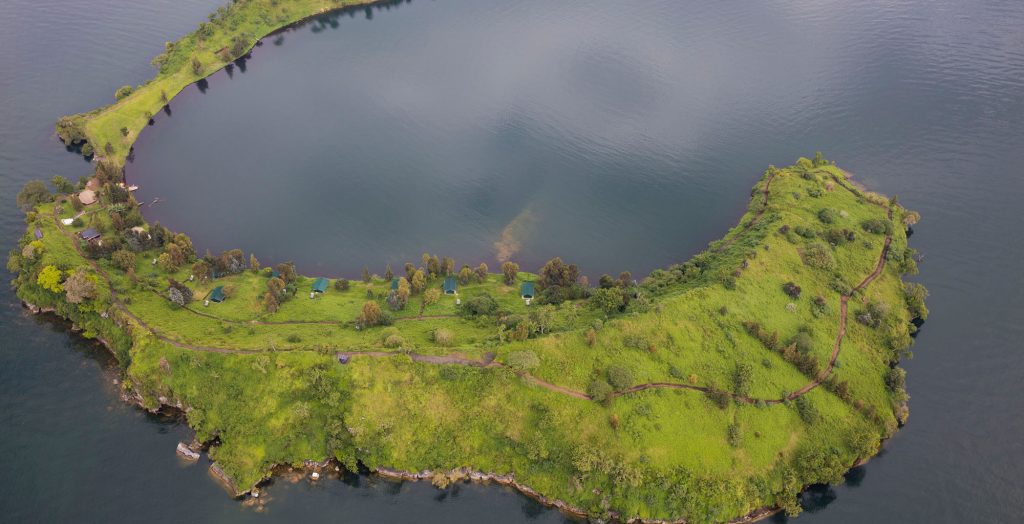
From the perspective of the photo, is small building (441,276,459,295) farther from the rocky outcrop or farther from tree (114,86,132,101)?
tree (114,86,132,101)

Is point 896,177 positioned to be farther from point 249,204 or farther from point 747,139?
point 249,204

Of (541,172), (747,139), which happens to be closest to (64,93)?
(541,172)

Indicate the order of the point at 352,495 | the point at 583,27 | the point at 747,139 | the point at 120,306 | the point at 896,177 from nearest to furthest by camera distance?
the point at 352,495, the point at 120,306, the point at 896,177, the point at 747,139, the point at 583,27

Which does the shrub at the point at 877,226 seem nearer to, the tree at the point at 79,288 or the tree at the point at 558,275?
the tree at the point at 558,275

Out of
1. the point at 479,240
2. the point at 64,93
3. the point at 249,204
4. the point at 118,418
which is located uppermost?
the point at 64,93

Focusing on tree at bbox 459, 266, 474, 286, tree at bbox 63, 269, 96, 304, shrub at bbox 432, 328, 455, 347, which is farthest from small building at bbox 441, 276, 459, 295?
tree at bbox 63, 269, 96, 304

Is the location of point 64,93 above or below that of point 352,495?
above
